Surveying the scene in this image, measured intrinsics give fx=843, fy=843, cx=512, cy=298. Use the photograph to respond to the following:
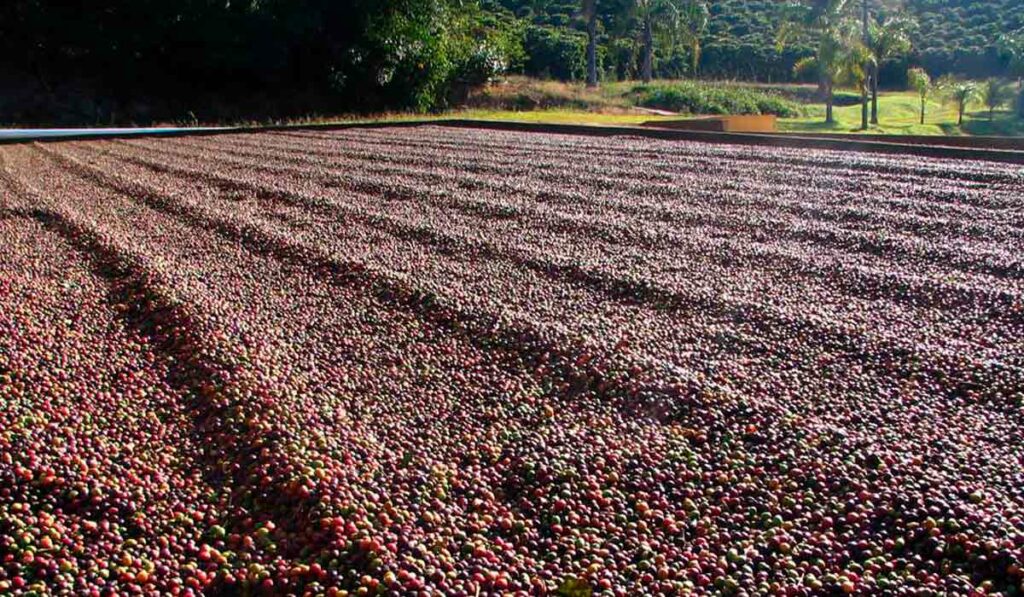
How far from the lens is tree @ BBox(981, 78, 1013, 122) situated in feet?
95.8

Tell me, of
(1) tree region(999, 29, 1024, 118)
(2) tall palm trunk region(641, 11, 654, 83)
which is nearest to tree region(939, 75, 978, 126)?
(1) tree region(999, 29, 1024, 118)

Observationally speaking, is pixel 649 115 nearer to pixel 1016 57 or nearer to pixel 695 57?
pixel 1016 57

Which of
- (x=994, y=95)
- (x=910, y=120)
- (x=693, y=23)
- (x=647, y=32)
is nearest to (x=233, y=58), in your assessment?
(x=910, y=120)

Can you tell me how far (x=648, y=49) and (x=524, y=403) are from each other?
3738 centimetres

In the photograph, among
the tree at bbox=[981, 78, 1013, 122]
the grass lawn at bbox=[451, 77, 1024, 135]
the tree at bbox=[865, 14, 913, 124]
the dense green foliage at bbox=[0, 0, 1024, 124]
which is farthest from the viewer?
the tree at bbox=[981, 78, 1013, 122]

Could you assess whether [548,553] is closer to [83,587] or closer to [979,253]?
[83,587]

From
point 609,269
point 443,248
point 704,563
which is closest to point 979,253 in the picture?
point 609,269

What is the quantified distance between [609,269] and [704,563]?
2752 millimetres

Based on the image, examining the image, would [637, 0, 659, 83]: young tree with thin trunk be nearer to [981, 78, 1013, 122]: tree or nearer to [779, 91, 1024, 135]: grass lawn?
[779, 91, 1024, 135]: grass lawn

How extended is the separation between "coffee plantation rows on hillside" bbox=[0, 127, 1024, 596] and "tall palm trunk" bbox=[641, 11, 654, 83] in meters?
32.9

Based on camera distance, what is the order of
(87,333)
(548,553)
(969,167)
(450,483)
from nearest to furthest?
(548,553)
(450,483)
(87,333)
(969,167)

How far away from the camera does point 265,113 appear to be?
67.8 ft

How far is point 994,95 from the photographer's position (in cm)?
2936

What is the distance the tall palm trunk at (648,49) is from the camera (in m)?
37.8
